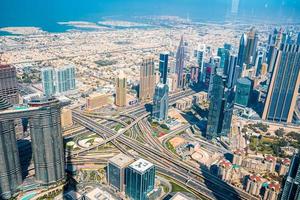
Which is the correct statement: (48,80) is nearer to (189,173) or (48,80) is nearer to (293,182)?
(189,173)

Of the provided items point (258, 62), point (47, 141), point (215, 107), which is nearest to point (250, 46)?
point (258, 62)

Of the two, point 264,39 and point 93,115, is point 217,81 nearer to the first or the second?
point 93,115

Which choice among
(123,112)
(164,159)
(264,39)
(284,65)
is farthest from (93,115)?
(264,39)

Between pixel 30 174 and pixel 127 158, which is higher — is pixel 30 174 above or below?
below

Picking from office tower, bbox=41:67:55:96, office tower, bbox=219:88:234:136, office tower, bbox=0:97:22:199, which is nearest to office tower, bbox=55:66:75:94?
office tower, bbox=41:67:55:96

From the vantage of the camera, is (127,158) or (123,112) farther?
(123,112)

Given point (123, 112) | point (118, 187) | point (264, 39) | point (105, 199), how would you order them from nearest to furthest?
point (105, 199) → point (118, 187) → point (123, 112) → point (264, 39)

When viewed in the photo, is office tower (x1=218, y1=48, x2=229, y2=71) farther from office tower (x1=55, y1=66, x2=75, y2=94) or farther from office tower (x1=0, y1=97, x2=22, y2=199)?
office tower (x1=0, y1=97, x2=22, y2=199)
